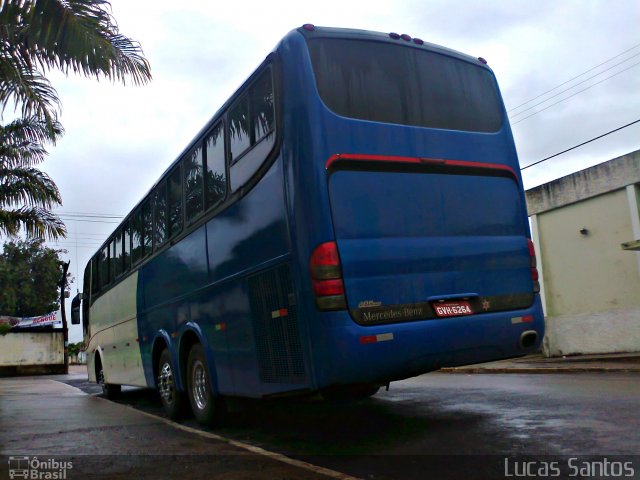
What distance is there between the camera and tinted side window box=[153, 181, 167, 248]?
348 inches

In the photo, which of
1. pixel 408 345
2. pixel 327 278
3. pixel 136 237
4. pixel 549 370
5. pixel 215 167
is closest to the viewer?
pixel 327 278

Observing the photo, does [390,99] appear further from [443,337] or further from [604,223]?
[604,223]

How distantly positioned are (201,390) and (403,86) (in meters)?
4.47

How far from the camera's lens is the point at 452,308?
221 inches

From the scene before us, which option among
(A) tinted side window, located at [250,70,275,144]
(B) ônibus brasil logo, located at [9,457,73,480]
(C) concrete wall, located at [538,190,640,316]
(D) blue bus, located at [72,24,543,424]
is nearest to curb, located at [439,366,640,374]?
(C) concrete wall, located at [538,190,640,316]

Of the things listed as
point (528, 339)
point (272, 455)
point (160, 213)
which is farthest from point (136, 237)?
point (528, 339)

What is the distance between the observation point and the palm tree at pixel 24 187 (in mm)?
17141

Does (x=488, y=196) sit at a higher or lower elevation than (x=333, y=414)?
higher

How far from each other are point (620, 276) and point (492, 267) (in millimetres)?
12410

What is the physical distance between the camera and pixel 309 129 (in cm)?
538

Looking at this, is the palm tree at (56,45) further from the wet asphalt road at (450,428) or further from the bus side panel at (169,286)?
the wet asphalt road at (450,428)

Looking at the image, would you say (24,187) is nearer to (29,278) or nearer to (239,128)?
(239,128)

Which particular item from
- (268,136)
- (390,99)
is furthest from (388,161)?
(268,136)

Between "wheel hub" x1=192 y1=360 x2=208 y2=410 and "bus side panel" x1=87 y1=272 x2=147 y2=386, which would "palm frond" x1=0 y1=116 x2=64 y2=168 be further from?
"wheel hub" x1=192 y1=360 x2=208 y2=410
